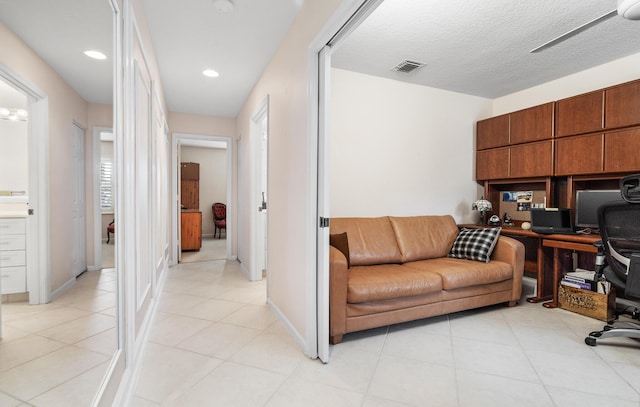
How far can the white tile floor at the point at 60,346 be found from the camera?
686mm

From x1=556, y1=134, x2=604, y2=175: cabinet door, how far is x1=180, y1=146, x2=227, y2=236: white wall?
706 cm

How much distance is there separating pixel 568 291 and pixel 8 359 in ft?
12.7

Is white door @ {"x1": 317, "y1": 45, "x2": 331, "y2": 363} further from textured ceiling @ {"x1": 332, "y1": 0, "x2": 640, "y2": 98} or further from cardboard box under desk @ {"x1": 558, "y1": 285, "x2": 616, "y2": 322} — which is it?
cardboard box under desk @ {"x1": 558, "y1": 285, "x2": 616, "y2": 322}

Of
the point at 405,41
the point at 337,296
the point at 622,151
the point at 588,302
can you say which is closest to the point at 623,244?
the point at 588,302

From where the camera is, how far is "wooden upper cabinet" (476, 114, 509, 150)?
379 centimetres

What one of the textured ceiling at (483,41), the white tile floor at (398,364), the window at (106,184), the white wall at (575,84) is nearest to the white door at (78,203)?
the window at (106,184)

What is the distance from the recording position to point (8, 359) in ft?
2.22

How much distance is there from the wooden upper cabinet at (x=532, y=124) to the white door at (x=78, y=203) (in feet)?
13.6

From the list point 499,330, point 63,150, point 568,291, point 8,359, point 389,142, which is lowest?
point 499,330

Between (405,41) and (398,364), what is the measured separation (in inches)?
106

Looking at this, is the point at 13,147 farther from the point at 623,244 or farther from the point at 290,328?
the point at 623,244

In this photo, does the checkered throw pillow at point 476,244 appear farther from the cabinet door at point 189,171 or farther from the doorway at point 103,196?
the cabinet door at point 189,171

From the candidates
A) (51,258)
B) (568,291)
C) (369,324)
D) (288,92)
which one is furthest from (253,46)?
(568,291)

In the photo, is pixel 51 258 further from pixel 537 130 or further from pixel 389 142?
pixel 537 130
